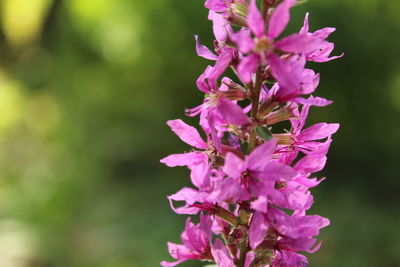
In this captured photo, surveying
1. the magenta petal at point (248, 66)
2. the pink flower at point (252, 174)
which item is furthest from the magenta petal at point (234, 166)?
the magenta petal at point (248, 66)

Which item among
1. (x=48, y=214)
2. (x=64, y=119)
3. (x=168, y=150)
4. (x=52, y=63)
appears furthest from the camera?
(x=52, y=63)

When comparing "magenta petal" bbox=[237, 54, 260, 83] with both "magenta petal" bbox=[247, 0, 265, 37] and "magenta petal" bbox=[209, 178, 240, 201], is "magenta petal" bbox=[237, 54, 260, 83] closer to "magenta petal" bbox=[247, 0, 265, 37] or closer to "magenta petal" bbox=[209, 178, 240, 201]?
"magenta petal" bbox=[247, 0, 265, 37]

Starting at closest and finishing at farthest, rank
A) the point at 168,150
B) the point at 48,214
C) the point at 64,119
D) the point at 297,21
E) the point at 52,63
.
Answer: the point at 297,21
the point at 48,214
the point at 168,150
the point at 64,119
the point at 52,63

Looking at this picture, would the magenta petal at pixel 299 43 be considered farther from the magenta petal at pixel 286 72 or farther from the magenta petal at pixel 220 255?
the magenta petal at pixel 220 255

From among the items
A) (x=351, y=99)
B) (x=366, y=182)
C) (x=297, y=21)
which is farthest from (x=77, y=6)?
(x=366, y=182)

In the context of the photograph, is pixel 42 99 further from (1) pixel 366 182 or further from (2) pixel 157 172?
(1) pixel 366 182

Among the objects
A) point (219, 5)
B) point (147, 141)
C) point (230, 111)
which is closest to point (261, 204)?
point (230, 111)

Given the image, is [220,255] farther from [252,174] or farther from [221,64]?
[221,64]

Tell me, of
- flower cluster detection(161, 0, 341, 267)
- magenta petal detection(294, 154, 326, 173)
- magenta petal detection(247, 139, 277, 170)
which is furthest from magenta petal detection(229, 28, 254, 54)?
magenta petal detection(294, 154, 326, 173)
